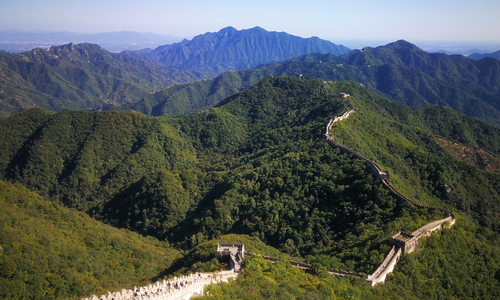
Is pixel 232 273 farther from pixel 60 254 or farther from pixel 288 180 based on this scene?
pixel 288 180

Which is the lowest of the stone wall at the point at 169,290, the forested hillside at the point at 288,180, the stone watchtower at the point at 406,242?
the forested hillside at the point at 288,180

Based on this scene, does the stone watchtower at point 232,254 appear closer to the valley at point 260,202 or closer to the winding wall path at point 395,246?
the valley at point 260,202

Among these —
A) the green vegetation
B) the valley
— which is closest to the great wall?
the valley

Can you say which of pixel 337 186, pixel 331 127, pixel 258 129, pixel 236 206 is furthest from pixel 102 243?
pixel 258 129

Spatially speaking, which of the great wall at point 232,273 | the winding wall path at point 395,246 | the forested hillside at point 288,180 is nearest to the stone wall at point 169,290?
the great wall at point 232,273

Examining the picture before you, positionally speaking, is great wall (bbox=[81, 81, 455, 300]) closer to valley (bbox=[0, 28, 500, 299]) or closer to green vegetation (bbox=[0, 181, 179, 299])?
valley (bbox=[0, 28, 500, 299])

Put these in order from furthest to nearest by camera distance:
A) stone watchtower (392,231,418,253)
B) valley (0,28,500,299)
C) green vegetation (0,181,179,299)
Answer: stone watchtower (392,231,418,253), valley (0,28,500,299), green vegetation (0,181,179,299)
